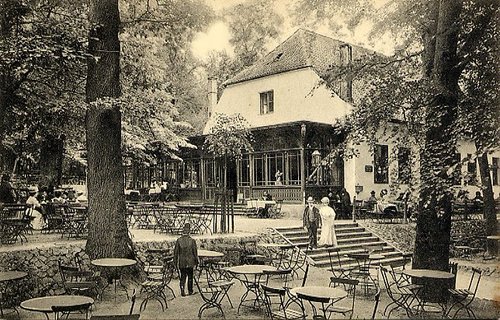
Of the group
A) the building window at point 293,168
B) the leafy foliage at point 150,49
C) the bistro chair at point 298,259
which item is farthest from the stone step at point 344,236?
the leafy foliage at point 150,49

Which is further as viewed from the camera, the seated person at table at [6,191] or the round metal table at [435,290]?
the seated person at table at [6,191]

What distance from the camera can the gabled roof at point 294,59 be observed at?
16909mm

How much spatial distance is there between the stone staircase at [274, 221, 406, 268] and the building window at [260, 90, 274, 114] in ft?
21.7

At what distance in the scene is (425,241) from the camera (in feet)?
26.5

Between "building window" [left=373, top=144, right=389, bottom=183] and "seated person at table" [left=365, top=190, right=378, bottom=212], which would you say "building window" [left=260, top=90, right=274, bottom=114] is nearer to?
"building window" [left=373, top=144, right=389, bottom=183]

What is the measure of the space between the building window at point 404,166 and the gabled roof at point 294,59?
7.99 meters

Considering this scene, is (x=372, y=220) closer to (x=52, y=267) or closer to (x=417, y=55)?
(x=417, y=55)

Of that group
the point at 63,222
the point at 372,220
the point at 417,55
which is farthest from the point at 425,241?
the point at 63,222

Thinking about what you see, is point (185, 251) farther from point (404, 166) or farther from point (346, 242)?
point (346, 242)

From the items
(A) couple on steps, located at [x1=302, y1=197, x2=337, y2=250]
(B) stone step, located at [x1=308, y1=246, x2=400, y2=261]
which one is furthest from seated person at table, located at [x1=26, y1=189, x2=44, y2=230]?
(B) stone step, located at [x1=308, y1=246, x2=400, y2=261]

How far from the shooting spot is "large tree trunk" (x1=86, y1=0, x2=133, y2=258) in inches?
344

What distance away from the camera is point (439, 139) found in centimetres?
753

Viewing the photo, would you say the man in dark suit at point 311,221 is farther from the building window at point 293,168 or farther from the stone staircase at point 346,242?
the building window at point 293,168

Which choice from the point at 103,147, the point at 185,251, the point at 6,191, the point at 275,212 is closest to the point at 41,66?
the point at 103,147
